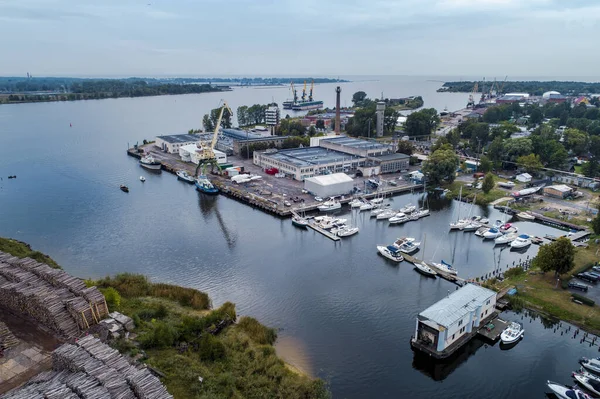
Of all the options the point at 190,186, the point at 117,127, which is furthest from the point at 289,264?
the point at 117,127

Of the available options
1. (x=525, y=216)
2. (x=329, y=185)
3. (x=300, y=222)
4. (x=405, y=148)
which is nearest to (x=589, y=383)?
(x=300, y=222)

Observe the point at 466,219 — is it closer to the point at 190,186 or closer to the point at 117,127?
the point at 190,186

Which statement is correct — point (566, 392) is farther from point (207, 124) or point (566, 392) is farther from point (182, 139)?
point (207, 124)

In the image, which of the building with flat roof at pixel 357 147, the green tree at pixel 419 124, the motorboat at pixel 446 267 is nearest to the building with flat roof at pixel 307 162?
the building with flat roof at pixel 357 147

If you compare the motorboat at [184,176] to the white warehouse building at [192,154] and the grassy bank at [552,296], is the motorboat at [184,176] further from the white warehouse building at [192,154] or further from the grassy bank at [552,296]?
the grassy bank at [552,296]

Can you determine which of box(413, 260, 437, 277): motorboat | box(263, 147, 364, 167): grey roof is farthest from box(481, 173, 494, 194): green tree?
box(413, 260, 437, 277): motorboat

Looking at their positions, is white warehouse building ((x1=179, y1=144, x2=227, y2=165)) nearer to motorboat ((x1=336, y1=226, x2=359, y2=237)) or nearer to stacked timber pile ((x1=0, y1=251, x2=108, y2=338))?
motorboat ((x1=336, y1=226, x2=359, y2=237))
